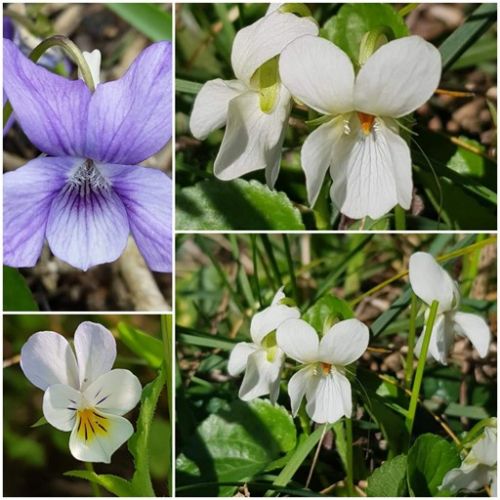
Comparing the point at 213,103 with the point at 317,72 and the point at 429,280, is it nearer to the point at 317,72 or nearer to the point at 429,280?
the point at 317,72

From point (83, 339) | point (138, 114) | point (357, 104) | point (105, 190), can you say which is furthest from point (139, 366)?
point (357, 104)

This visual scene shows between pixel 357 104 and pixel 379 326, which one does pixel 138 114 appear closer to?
pixel 357 104

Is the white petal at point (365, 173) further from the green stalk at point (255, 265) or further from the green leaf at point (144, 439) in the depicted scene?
the green leaf at point (144, 439)

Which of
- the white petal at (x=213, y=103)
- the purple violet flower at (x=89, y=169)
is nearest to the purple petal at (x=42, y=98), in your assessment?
the purple violet flower at (x=89, y=169)

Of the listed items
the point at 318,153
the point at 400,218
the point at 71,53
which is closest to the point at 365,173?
the point at 318,153

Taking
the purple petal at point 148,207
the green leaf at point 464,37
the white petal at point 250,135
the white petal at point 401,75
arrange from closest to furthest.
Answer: the white petal at point 401,75 < the white petal at point 250,135 < the purple petal at point 148,207 < the green leaf at point 464,37

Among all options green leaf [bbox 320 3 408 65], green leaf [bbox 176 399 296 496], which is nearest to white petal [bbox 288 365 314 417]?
green leaf [bbox 176 399 296 496]
